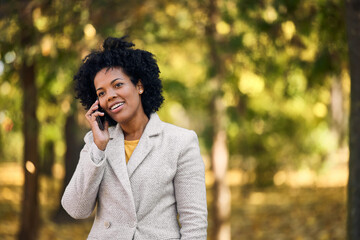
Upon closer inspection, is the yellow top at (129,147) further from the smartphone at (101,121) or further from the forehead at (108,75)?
the forehead at (108,75)

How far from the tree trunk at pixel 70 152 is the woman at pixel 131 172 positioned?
7.83 meters

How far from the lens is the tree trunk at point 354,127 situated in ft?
13.2

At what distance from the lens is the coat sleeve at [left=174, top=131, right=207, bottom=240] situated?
89.1 inches

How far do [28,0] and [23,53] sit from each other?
69cm

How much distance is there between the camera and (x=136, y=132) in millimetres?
2520

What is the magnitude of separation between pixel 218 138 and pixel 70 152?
186 inches

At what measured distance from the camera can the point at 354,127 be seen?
4074mm

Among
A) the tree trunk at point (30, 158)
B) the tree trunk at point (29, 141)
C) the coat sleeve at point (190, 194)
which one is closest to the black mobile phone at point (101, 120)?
the coat sleeve at point (190, 194)

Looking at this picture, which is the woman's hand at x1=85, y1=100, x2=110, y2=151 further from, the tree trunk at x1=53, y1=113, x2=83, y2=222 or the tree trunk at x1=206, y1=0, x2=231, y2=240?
the tree trunk at x1=53, y1=113, x2=83, y2=222

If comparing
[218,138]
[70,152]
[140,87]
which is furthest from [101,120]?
[70,152]

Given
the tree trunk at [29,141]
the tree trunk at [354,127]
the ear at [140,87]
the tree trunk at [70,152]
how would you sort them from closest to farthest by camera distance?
the ear at [140,87]
the tree trunk at [354,127]
the tree trunk at [29,141]
the tree trunk at [70,152]

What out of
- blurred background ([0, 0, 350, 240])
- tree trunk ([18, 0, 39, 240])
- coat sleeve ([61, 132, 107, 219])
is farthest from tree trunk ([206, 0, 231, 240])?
coat sleeve ([61, 132, 107, 219])

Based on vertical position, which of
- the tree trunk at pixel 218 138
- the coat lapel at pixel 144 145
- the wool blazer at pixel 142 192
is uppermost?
the tree trunk at pixel 218 138

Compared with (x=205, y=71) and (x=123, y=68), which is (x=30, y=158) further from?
(x=123, y=68)
